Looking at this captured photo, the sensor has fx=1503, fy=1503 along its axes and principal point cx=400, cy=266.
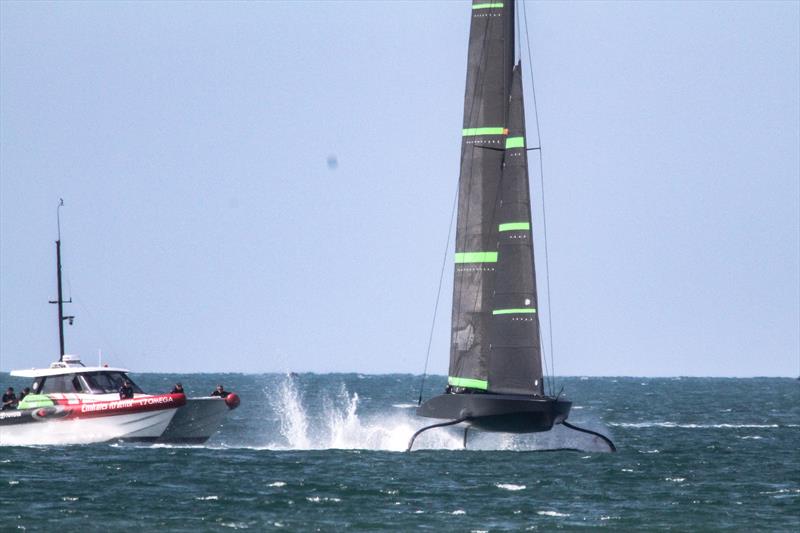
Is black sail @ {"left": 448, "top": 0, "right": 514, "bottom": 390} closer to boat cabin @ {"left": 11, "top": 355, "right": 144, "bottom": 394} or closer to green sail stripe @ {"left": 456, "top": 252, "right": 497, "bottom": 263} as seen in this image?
green sail stripe @ {"left": 456, "top": 252, "right": 497, "bottom": 263}

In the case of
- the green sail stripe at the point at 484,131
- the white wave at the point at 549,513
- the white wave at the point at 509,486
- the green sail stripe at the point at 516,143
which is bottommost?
the white wave at the point at 549,513

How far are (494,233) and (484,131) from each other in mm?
3072

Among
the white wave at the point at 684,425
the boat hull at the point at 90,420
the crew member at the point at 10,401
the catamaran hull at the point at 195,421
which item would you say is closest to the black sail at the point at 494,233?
the catamaran hull at the point at 195,421

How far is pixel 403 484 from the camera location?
130 ft

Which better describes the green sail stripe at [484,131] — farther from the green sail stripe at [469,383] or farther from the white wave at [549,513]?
the white wave at [549,513]

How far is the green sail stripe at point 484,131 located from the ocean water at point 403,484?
8.89 metres

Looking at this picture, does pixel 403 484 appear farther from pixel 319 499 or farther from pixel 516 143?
pixel 516 143

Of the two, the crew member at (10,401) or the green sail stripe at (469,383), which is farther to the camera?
the crew member at (10,401)

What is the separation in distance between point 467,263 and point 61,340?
53.1 ft

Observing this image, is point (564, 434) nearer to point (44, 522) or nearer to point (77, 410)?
point (77, 410)

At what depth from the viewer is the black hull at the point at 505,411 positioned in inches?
1629

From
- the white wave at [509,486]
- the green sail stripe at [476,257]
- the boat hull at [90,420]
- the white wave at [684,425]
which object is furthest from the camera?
the white wave at [684,425]

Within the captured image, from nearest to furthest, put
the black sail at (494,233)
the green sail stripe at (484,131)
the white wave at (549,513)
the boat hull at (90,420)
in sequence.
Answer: the white wave at (549,513) → the black sail at (494,233) → the green sail stripe at (484,131) → the boat hull at (90,420)

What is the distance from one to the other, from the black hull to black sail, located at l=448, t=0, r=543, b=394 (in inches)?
39.9
